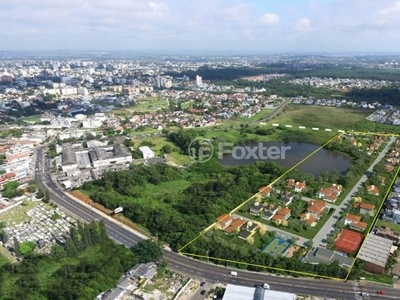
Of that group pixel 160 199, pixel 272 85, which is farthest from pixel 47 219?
pixel 272 85

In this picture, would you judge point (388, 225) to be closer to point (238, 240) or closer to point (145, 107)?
point (238, 240)

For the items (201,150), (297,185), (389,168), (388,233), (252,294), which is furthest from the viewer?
(201,150)

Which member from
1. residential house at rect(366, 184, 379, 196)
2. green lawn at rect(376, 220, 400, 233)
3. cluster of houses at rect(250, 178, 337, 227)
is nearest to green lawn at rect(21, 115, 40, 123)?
cluster of houses at rect(250, 178, 337, 227)

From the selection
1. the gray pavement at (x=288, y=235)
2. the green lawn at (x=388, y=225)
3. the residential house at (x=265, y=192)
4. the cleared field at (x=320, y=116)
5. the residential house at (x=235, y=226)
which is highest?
the cleared field at (x=320, y=116)

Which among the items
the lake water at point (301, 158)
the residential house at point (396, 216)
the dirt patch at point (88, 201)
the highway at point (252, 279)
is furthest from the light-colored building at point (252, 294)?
the lake water at point (301, 158)

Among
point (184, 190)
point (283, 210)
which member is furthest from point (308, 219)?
point (184, 190)

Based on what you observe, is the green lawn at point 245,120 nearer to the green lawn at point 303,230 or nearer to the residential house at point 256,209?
the residential house at point 256,209

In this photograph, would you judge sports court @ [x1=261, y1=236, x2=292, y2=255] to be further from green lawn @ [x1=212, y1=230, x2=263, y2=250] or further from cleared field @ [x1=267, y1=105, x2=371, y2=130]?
cleared field @ [x1=267, y1=105, x2=371, y2=130]
